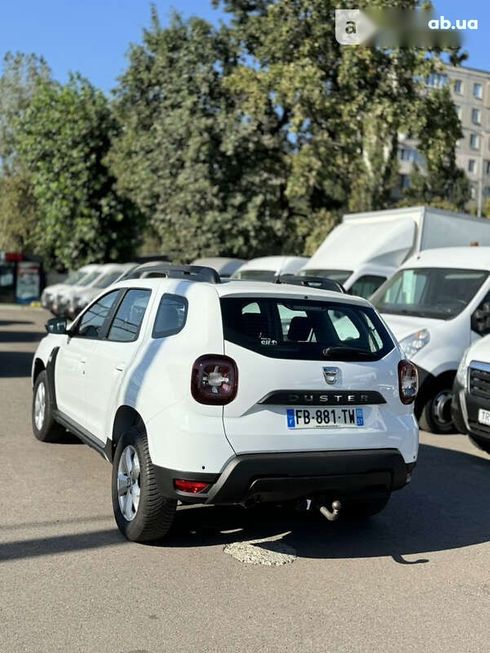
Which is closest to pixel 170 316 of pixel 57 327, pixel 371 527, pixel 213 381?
pixel 213 381

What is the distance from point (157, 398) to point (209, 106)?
21503 mm

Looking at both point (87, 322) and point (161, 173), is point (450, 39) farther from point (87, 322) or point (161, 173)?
point (87, 322)

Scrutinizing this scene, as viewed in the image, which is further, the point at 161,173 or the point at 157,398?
the point at 161,173

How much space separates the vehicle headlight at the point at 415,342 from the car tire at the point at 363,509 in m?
3.81

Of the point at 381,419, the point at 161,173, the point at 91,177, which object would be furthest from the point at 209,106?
the point at 381,419

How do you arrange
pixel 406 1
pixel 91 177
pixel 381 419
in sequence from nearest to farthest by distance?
pixel 381 419 < pixel 406 1 < pixel 91 177

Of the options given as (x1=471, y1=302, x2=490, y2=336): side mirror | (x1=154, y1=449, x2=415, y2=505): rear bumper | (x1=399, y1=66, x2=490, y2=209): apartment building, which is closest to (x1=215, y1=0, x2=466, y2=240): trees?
(x1=471, y1=302, x2=490, y2=336): side mirror

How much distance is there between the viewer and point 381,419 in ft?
16.1

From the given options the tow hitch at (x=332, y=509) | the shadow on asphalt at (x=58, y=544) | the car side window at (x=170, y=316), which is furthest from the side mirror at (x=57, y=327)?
the tow hitch at (x=332, y=509)

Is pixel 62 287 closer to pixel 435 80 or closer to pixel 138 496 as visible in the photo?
pixel 435 80

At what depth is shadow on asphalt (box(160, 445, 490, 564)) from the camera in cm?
509

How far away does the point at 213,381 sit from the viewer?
4.52m

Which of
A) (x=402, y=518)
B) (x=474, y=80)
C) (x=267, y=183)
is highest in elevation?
(x=474, y=80)

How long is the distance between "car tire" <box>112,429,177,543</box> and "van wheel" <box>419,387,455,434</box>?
16.3 ft
